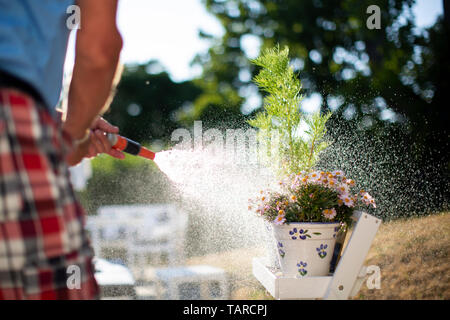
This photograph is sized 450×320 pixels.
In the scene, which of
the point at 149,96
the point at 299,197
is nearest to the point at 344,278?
the point at 299,197

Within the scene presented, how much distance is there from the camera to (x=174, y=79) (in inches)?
511

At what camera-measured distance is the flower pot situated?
1855mm

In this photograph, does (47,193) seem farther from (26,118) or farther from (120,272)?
(120,272)

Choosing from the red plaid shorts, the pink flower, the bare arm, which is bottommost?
the pink flower

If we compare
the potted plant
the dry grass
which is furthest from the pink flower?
the dry grass

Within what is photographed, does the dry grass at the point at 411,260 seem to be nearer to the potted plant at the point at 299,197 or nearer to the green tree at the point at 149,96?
the potted plant at the point at 299,197

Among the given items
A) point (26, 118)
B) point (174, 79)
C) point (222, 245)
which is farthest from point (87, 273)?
point (174, 79)

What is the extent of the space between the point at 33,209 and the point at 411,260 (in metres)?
2.46

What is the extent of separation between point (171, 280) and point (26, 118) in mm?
3220

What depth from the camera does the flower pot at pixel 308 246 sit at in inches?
73.0

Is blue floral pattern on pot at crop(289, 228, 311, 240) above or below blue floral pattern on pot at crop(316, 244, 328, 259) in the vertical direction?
above

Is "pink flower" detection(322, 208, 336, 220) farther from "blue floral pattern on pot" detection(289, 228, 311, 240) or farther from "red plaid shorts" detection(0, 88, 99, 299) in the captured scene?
"red plaid shorts" detection(0, 88, 99, 299)

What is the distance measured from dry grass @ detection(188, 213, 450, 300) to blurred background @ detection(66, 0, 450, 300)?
0.17 meters

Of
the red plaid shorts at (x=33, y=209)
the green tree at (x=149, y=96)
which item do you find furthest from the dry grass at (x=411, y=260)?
the green tree at (x=149, y=96)
